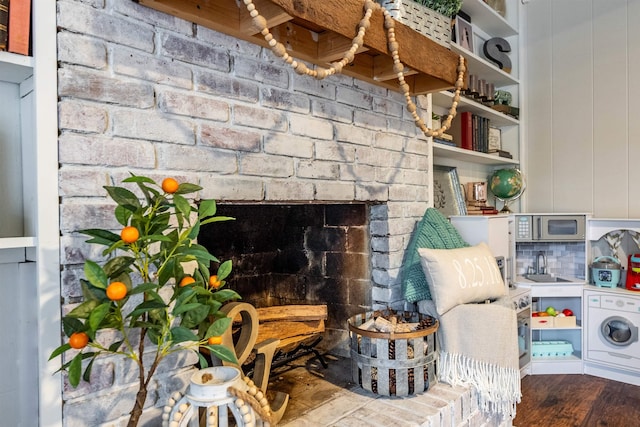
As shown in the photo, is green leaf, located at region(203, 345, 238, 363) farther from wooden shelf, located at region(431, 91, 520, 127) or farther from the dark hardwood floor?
wooden shelf, located at region(431, 91, 520, 127)

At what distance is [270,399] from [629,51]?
3.17 m

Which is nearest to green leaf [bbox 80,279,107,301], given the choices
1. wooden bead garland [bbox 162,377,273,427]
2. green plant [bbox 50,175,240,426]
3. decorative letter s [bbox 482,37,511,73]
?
green plant [bbox 50,175,240,426]

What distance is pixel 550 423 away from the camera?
85.6 inches

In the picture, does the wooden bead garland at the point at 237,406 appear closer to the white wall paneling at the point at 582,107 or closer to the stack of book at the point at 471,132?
the stack of book at the point at 471,132

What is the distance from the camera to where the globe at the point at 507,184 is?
3.14 meters

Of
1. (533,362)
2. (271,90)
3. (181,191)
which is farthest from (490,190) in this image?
(181,191)

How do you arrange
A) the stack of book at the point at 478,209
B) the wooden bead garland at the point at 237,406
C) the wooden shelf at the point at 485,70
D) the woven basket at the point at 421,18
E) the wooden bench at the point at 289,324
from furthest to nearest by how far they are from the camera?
the stack of book at the point at 478,209 < the wooden shelf at the point at 485,70 < the wooden bench at the point at 289,324 < the woven basket at the point at 421,18 < the wooden bead garland at the point at 237,406

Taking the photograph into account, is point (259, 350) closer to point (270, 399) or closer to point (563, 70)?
point (270, 399)

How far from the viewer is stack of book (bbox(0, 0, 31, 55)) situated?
0.90m

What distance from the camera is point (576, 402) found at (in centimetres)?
241

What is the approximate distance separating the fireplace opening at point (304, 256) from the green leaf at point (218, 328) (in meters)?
0.94

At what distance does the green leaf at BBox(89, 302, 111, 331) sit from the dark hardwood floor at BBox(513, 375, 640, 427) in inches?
82.9

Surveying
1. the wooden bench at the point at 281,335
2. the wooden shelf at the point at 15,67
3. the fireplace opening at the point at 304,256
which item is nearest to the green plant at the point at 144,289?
the wooden shelf at the point at 15,67

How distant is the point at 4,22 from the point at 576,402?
2921 mm
